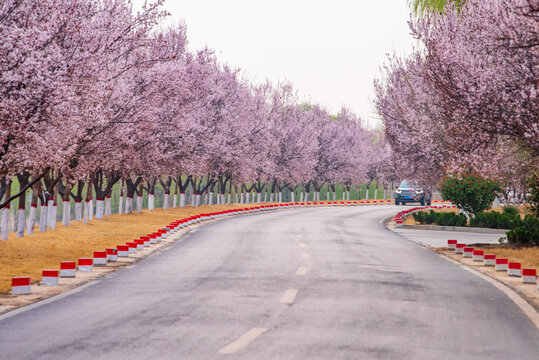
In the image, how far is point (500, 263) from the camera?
57.9 ft

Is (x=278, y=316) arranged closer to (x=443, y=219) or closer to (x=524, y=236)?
(x=524, y=236)

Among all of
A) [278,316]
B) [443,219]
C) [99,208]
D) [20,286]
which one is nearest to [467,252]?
[20,286]

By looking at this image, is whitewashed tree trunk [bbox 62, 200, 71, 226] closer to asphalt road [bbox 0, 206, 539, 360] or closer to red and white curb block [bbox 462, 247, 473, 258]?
asphalt road [bbox 0, 206, 539, 360]

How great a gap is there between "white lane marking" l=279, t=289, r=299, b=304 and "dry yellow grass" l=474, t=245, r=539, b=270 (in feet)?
30.5

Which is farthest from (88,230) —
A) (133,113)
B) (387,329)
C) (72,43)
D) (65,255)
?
(387,329)

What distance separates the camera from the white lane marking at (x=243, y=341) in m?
7.48

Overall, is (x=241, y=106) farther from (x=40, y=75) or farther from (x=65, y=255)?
(x=40, y=75)

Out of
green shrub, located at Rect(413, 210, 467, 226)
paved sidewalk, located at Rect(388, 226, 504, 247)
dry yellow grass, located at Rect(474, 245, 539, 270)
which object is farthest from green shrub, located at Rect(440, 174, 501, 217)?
dry yellow grass, located at Rect(474, 245, 539, 270)

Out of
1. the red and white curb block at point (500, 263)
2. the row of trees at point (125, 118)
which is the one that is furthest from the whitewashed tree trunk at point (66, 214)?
the red and white curb block at point (500, 263)

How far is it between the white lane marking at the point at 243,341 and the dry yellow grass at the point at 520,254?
41.6ft

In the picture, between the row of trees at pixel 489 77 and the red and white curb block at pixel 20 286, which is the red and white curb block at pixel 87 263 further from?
the row of trees at pixel 489 77

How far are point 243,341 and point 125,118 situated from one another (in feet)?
79.4

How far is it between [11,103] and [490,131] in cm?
1104

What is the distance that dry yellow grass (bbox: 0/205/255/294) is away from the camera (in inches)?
694
